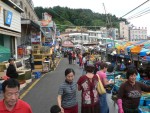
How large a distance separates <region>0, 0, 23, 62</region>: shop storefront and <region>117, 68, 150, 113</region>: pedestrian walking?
11.8m

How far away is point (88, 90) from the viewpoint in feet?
18.7

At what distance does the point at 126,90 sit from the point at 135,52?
1022cm

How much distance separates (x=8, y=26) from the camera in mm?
20062

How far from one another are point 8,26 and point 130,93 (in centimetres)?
1600

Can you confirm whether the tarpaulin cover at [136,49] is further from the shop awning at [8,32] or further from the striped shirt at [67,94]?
the striped shirt at [67,94]

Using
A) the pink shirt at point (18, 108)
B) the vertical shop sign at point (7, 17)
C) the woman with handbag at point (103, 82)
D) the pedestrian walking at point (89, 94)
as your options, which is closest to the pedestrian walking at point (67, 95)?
the pedestrian walking at point (89, 94)

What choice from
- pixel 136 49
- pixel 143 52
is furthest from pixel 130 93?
pixel 136 49

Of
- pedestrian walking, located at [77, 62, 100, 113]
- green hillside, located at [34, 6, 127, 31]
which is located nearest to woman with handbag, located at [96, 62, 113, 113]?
pedestrian walking, located at [77, 62, 100, 113]

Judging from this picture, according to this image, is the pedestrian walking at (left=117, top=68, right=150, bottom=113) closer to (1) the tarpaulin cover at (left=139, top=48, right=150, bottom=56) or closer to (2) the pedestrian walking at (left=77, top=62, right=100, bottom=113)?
(2) the pedestrian walking at (left=77, top=62, right=100, bottom=113)

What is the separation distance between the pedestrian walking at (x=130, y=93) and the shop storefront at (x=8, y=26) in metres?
11.8

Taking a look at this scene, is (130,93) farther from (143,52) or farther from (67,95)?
(143,52)

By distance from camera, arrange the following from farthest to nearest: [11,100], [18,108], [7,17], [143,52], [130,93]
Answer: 1. [7,17]
2. [143,52]
3. [130,93]
4. [18,108]
5. [11,100]

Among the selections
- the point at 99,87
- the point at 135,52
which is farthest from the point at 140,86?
the point at 135,52

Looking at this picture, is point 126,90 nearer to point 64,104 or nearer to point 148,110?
point 64,104
